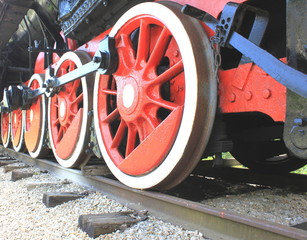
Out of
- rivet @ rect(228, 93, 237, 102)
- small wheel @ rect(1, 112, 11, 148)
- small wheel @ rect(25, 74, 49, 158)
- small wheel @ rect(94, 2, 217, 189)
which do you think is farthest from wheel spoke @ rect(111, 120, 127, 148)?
small wheel @ rect(1, 112, 11, 148)

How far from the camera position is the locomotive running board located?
4.04 ft

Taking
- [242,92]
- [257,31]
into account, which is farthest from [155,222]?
[257,31]

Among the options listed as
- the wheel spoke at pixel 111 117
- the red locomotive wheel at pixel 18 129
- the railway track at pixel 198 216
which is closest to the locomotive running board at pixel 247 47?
the railway track at pixel 198 216

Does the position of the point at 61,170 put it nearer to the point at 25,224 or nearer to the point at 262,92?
the point at 25,224

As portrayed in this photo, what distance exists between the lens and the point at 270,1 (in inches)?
74.9

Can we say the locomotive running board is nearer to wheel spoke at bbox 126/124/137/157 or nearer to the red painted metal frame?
the red painted metal frame

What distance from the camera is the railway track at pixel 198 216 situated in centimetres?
121

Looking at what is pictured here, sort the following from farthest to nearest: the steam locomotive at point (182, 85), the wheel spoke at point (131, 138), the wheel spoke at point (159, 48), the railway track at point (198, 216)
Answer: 1. the wheel spoke at point (131, 138)
2. the wheel spoke at point (159, 48)
3. the steam locomotive at point (182, 85)
4. the railway track at point (198, 216)

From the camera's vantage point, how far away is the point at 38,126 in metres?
3.96

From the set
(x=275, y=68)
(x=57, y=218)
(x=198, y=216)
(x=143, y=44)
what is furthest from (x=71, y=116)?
(x=275, y=68)

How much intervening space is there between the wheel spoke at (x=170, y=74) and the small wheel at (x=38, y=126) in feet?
7.34

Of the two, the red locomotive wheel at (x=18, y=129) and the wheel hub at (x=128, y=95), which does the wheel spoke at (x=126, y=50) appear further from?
the red locomotive wheel at (x=18, y=129)

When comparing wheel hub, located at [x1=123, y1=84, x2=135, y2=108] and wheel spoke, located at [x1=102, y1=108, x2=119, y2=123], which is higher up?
wheel hub, located at [x1=123, y1=84, x2=135, y2=108]

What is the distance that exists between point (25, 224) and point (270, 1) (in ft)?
5.87
